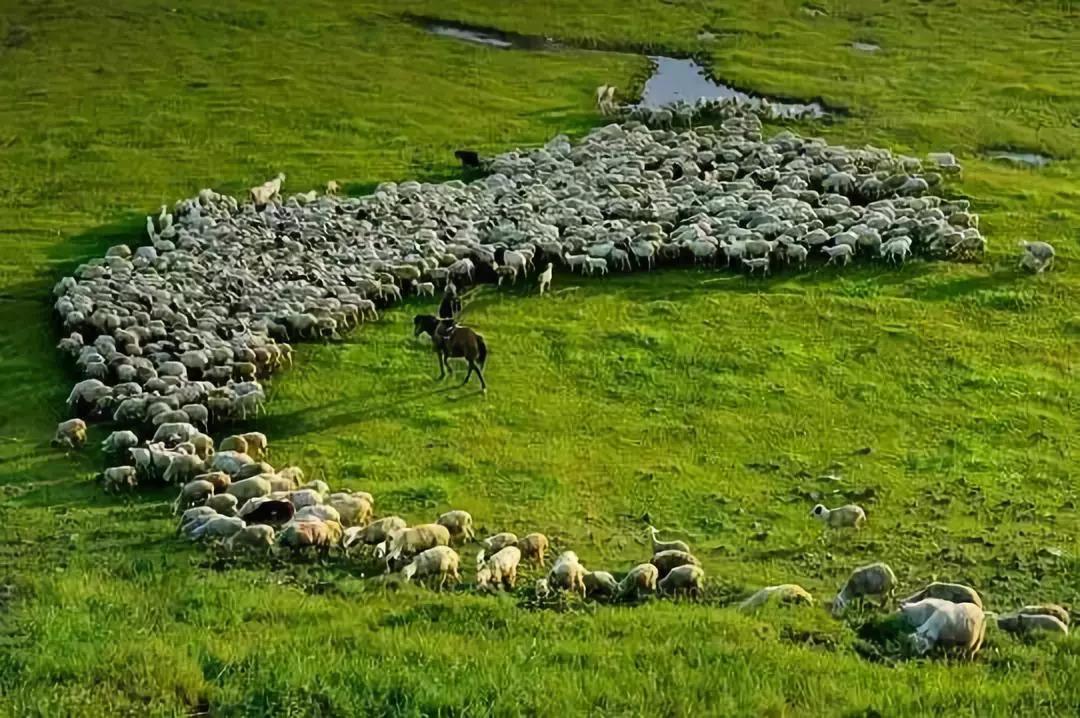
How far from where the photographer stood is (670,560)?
45.9 feet

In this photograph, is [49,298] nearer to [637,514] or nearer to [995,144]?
[637,514]

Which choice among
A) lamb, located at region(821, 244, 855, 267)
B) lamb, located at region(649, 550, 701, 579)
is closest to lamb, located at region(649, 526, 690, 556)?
lamb, located at region(649, 550, 701, 579)

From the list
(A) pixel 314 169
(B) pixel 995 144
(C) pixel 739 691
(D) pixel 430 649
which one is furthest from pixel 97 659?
(B) pixel 995 144

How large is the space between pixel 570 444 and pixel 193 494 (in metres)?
5.11

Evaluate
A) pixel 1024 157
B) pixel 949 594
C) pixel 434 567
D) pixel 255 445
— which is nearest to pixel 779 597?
pixel 949 594

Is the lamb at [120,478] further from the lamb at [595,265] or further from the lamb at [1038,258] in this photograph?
the lamb at [1038,258]

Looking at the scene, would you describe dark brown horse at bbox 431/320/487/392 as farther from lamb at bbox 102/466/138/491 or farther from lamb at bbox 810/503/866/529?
lamb at bbox 810/503/866/529

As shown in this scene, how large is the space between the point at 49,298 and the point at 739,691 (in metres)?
16.9

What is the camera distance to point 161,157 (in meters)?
32.4

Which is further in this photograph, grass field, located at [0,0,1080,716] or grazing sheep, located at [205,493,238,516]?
grazing sheep, located at [205,493,238,516]

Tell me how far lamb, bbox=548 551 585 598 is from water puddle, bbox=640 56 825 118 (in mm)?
25358

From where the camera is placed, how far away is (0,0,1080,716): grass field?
1058cm

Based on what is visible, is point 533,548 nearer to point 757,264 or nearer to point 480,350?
point 480,350

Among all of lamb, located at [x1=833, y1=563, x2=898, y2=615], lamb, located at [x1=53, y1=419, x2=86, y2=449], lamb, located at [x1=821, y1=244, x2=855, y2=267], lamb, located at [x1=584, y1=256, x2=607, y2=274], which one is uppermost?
lamb, located at [x1=821, y1=244, x2=855, y2=267]
